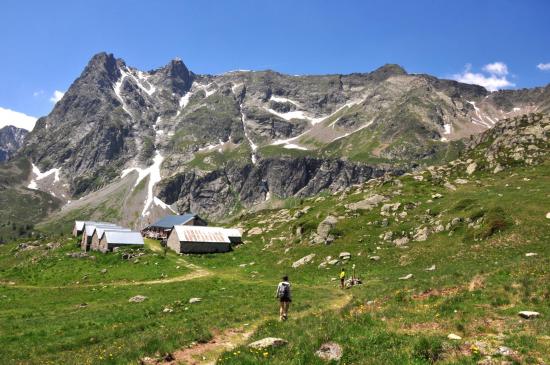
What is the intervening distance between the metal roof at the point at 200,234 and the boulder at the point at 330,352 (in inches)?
2729

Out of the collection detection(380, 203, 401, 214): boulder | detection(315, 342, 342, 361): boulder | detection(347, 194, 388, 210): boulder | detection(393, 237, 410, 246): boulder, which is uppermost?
detection(347, 194, 388, 210): boulder

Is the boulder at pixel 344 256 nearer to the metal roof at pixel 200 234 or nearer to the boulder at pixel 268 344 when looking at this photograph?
the metal roof at pixel 200 234

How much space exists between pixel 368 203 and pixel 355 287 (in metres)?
32.3

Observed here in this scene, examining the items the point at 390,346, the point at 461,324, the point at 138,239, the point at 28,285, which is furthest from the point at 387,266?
the point at 138,239

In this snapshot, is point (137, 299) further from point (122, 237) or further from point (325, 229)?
point (122, 237)

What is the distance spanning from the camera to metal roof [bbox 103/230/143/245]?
8144 centimetres

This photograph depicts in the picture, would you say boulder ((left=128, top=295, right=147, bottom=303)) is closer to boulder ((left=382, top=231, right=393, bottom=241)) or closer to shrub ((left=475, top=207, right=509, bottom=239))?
boulder ((left=382, top=231, right=393, bottom=241))

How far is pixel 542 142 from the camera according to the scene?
83.9 m

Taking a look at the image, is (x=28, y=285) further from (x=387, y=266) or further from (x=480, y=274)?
(x=480, y=274)

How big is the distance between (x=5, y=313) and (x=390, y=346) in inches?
1438

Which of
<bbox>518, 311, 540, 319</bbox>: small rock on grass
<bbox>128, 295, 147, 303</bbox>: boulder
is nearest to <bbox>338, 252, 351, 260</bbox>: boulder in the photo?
<bbox>128, 295, 147, 303</bbox>: boulder

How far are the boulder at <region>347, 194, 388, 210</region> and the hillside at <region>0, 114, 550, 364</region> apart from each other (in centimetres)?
37

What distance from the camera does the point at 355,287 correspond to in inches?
1630

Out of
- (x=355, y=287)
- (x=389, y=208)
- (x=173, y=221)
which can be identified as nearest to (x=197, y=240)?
(x=173, y=221)
